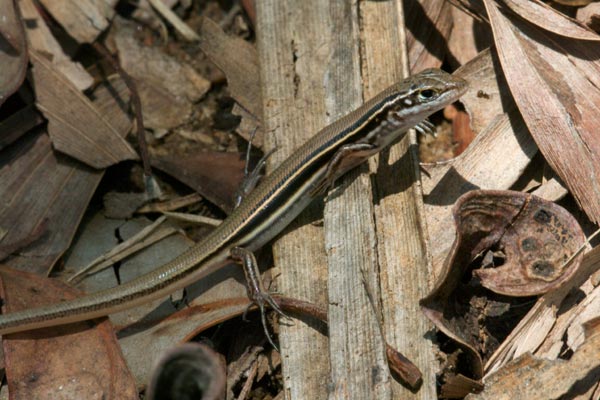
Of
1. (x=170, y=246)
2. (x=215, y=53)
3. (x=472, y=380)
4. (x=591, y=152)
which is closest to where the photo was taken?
(x=472, y=380)

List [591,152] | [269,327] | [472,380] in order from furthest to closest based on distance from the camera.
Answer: [269,327], [591,152], [472,380]

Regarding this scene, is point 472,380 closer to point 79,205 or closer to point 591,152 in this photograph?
point 591,152

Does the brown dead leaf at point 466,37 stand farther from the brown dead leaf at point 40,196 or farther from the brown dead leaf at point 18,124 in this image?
the brown dead leaf at point 18,124

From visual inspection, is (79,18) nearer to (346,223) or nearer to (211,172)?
(211,172)

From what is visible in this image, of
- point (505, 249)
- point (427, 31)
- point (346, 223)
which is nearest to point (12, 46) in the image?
point (346, 223)

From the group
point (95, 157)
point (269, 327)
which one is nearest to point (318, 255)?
point (269, 327)

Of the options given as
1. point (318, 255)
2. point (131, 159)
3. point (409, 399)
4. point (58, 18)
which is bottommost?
point (409, 399)

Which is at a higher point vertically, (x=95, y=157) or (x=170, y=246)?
(x=95, y=157)
